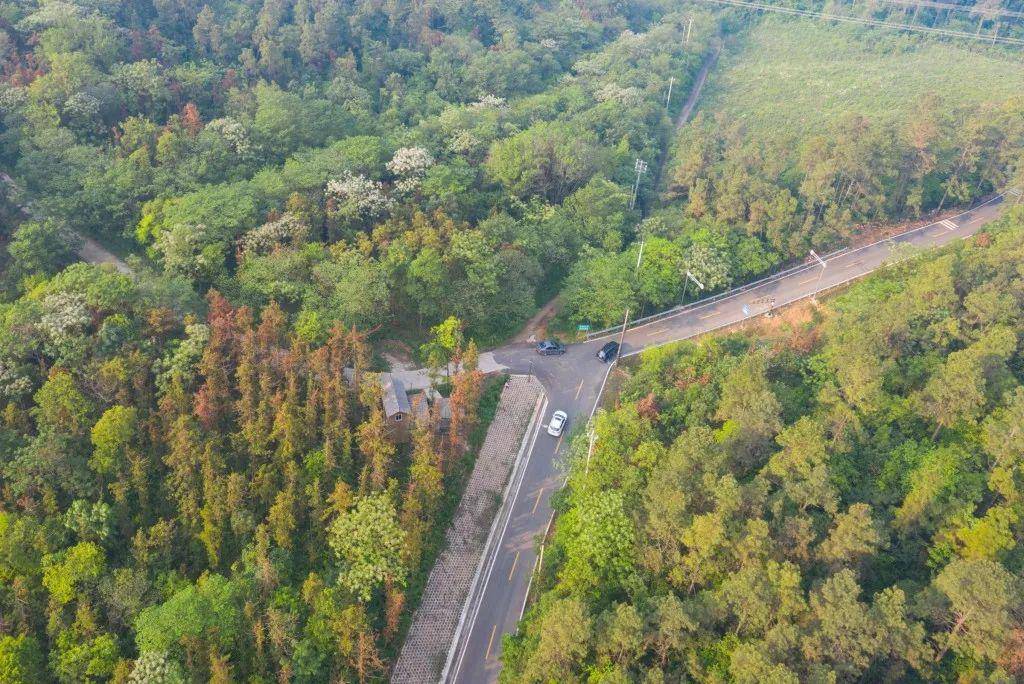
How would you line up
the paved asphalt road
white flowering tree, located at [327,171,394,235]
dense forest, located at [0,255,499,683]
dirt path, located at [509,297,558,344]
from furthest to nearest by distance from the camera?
white flowering tree, located at [327,171,394,235], dirt path, located at [509,297,558,344], the paved asphalt road, dense forest, located at [0,255,499,683]

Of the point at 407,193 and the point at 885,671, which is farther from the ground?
the point at 407,193

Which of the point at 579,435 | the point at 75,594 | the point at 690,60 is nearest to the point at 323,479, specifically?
the point at 75,594

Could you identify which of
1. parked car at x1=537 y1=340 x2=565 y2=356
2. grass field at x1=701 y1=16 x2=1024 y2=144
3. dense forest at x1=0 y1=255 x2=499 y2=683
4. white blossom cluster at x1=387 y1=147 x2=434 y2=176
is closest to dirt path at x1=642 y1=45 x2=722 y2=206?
grass field at x1=701 y1=16 x2=1024 y2=144

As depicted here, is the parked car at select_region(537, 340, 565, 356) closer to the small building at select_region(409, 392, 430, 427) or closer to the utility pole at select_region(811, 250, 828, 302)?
the small building at select_region(409, 392, 430, 427)

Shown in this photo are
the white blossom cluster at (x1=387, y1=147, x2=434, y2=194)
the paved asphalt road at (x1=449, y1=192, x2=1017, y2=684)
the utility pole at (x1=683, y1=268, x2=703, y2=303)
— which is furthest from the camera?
the white blossom cluster at (x1=387, y1=147, x2=434, y2=194)

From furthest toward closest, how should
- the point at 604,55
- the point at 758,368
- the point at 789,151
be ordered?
the point at 604,55
the point at 789,151
the point at 758,368

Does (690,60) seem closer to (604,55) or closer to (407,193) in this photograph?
(604,55)

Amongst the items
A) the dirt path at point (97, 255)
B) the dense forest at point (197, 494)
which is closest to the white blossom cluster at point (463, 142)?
the dense forest at point (197, 494)

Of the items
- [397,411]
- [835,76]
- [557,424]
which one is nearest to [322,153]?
[397,411]
